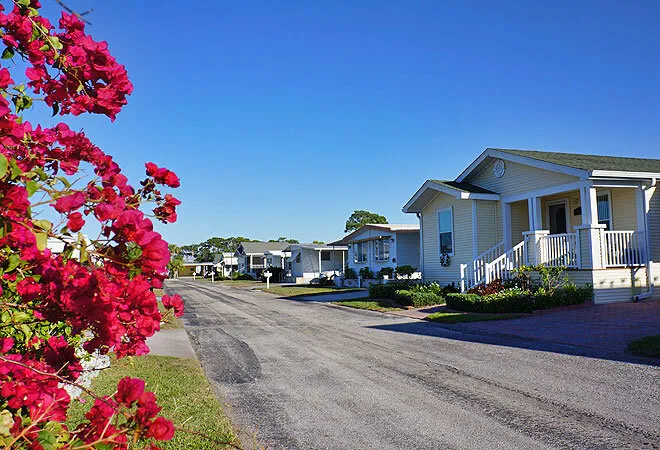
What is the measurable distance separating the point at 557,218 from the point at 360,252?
58.7 ft

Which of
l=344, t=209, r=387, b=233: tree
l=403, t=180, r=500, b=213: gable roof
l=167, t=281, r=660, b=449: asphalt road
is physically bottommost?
l=167, t=281, r=660, b=449: asphalt road

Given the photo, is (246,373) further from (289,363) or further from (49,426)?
(49,426)

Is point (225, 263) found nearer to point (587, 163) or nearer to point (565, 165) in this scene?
point (587, 163)

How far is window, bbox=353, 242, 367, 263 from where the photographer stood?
36094mm

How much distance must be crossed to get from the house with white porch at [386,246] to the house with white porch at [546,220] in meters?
6.65

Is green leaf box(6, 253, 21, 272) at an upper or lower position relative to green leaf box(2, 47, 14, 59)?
lower

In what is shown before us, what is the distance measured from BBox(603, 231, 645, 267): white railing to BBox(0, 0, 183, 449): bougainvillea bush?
54.4 ft

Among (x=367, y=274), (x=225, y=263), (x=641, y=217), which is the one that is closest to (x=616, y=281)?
(x=641, y=217)

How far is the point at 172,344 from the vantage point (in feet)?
39.1

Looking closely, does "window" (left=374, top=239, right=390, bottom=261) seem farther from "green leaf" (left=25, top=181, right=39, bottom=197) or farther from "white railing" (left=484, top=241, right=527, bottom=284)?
"green leaf" (left=25, top=181, right=39, bottom=197)

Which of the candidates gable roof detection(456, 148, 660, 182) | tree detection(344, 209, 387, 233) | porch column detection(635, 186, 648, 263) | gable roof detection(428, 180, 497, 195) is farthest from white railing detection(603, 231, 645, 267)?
tree detection(344, 209, 387, 233)

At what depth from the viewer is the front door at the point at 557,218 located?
65.5 ft

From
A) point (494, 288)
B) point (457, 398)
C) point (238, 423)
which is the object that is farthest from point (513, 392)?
point (494, 288)

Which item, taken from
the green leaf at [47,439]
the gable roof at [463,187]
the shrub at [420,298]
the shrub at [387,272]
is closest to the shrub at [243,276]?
the shrub at [387,272]
